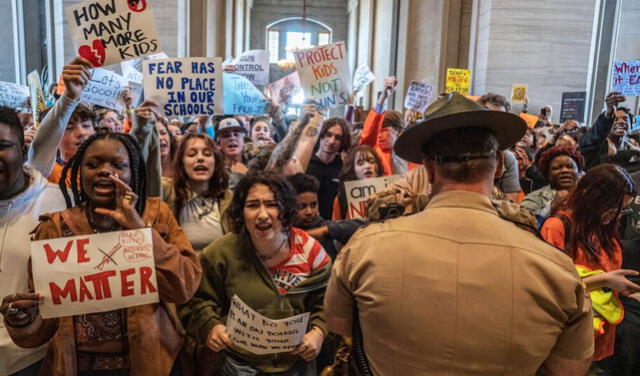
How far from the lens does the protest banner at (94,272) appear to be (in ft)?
5.33

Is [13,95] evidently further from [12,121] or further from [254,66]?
[12,121]

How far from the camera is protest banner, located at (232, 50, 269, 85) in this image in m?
8.41

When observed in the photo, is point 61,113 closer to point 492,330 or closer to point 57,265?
point 57,265

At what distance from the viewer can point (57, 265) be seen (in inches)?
64.3

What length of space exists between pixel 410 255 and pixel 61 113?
2059mm

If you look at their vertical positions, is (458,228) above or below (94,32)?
below

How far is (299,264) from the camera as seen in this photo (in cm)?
228

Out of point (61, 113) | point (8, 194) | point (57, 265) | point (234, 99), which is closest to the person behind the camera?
point (57, 265)

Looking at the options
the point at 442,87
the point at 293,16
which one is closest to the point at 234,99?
the point at 442,87

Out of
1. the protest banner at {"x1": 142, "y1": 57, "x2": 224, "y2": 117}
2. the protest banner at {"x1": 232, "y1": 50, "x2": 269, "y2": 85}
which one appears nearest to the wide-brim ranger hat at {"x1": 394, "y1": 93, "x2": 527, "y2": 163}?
the protest banner at {"x1": 142, "y1": 57, "x2": 224, "y2": 117}

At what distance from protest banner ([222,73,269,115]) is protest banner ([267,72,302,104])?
80cm

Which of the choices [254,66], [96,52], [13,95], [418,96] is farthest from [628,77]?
[13,95]

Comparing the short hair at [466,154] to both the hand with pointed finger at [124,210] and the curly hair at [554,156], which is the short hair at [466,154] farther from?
the curly hair at [554,156]

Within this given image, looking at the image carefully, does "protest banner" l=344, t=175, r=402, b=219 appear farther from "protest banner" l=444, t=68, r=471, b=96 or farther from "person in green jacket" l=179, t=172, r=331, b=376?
"protest banner" l=444, t=68, r=471, b=96
